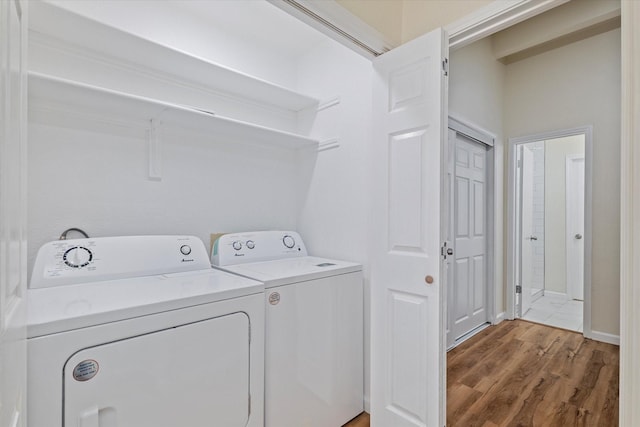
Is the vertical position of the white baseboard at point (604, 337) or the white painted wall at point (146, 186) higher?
the white painted wall at point (146, 186)

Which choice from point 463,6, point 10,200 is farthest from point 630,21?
point 10,200

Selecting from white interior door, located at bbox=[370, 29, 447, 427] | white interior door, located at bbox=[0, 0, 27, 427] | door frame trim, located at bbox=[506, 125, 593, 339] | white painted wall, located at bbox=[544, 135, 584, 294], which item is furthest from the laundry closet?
white painted wall, located at bbox=[544, 135, 584, 294]

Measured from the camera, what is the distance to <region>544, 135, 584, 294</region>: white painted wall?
447 cm

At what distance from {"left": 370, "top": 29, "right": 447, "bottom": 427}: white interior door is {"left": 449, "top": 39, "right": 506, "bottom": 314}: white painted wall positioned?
1323 mm

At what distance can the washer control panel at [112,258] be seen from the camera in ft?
4.34

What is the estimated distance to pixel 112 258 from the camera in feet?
4.81

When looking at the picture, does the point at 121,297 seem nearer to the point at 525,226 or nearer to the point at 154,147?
the point at 154,147

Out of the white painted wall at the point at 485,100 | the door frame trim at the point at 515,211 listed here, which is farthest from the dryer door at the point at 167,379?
the door frame trim at the point at 515,211

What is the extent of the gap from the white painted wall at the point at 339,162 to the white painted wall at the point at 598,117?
2.53 m

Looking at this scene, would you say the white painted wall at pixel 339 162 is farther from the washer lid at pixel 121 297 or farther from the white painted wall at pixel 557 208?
the white painted wall at pixel 557 208

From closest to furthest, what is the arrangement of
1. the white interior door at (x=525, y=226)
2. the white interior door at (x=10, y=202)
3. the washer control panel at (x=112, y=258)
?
1. the white interior door at (x=10, y=202)
2. the washer control panel at (x=112, y=258)
3. the white interior door at (x=525, y=226)

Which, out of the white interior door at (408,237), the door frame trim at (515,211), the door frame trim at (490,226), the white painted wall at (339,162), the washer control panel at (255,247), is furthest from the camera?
the door frame trim at (490,226)

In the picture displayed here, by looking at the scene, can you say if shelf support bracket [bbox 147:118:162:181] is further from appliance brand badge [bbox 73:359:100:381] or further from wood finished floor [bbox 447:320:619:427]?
wood finished floor [bbox 447:320:619:427]

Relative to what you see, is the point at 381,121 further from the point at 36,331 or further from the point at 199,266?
the point at 36,331
